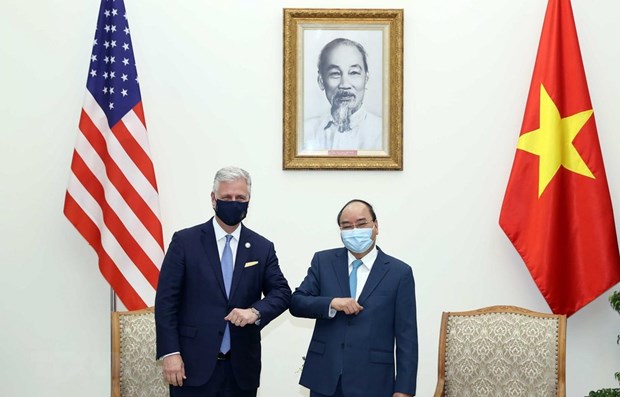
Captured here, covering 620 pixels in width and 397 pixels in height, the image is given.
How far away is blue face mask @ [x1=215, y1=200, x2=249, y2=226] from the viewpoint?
12.6 feet

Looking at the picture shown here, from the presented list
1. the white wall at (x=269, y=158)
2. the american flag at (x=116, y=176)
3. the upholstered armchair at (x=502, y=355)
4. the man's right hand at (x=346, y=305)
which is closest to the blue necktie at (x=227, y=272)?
the man's right hand at (x=346, y=305)

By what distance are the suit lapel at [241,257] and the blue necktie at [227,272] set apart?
1.4 inches

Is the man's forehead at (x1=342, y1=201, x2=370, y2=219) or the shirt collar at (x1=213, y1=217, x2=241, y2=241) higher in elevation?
the man's forehead at (x1=342, y1=201, x2=370, y2=219)

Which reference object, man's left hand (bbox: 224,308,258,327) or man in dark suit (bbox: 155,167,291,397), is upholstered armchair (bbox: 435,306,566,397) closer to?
man in dark suit (bbox: 155,167,291,397)

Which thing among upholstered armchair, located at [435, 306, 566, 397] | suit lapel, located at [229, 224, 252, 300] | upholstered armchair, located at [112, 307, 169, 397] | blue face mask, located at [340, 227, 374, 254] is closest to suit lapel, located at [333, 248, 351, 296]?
blue face mask, located at [340, 227, 374, 254]

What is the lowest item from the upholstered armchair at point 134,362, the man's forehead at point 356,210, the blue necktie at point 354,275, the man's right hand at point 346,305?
the upholstered armchair at point 134,362

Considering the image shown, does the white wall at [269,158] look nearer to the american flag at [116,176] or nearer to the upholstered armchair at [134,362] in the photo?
the american flag at [116,176]

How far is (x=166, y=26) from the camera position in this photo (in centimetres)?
569

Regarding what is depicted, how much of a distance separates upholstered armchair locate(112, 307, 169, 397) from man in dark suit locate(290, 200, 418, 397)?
1067mm

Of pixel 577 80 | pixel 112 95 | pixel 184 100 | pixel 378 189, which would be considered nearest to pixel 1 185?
pixel 112 95

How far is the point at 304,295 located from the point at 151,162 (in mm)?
1881

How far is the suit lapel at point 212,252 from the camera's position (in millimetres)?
3850

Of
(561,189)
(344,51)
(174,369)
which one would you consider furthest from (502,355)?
(344,51)

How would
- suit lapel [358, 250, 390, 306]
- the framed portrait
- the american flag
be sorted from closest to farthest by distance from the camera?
suit lapel [358, 250, 390, 306] → the american flag → the framed portrait
